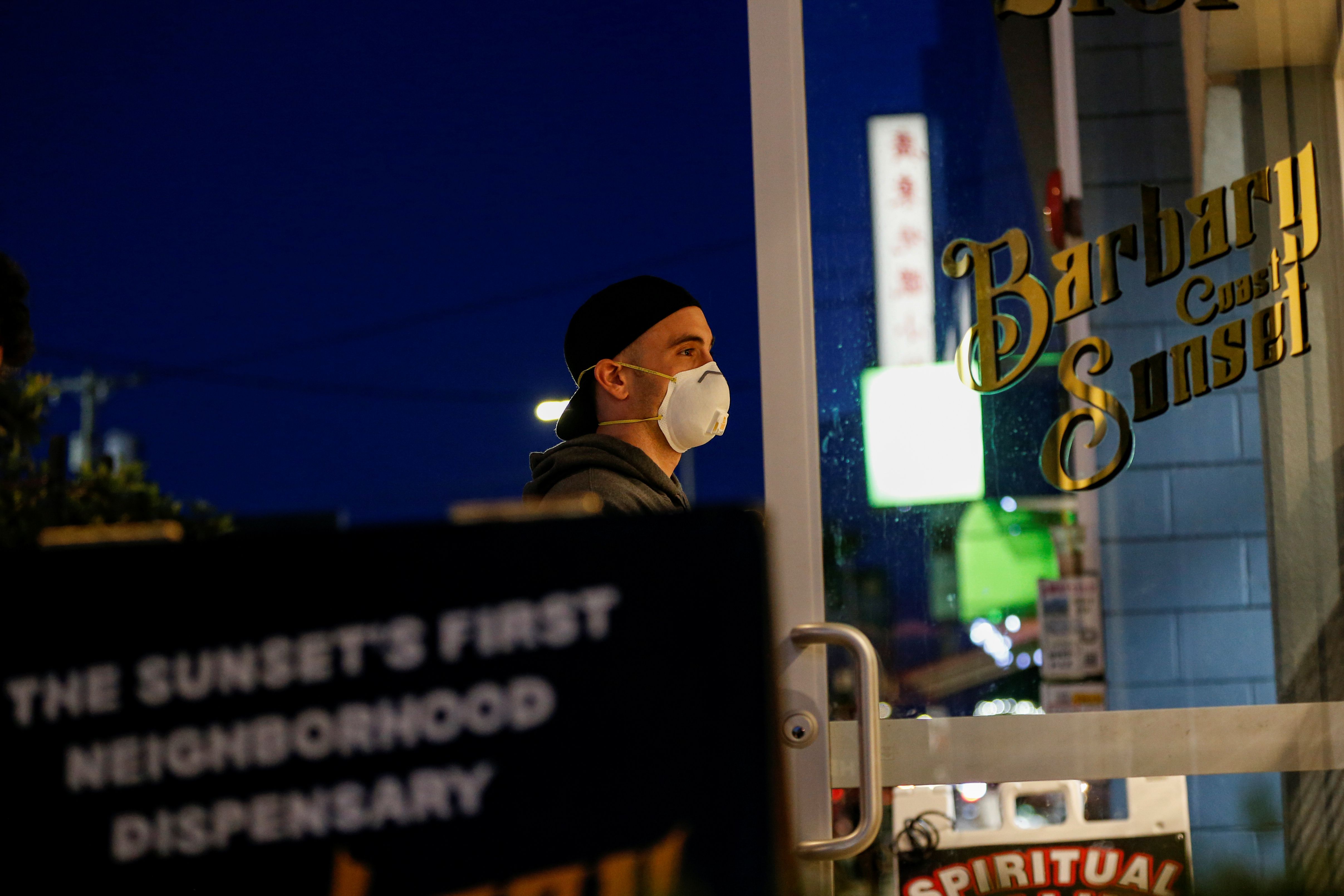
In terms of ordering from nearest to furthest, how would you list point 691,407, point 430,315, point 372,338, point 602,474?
point 602,474
point 691,407
point 430,315
point 372,338

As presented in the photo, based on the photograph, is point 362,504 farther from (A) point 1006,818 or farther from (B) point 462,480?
(A) point 1006,818

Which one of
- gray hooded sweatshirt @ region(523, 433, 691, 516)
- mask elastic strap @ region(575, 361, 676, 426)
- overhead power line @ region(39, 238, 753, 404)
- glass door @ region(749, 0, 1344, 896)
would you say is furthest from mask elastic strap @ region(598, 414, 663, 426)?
overhead power line @ region(39, 238, 753, 404)

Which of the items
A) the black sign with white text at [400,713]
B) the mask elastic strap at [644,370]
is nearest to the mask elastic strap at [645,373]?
the mask elastic strap at [644,370]

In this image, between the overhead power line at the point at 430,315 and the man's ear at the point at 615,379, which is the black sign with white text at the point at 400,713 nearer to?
the man's ear at the point at 615,379

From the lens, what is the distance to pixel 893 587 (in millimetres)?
1655

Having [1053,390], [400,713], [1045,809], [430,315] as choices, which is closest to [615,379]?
[1053,390]

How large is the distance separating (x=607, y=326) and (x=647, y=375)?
13 cm

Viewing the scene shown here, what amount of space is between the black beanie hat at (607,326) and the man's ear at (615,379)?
29 mm

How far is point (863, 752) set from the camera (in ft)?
4.82

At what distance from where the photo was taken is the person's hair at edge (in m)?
1.70

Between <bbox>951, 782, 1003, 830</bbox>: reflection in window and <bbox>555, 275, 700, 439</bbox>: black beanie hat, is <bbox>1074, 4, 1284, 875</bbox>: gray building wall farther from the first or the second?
<bbox>555, 275, 700, 439</bbox>: black beanie hat

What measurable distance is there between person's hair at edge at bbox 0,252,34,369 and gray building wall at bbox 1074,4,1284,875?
5.11 feet

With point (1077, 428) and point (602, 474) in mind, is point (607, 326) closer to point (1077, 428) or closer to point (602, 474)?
point (602, 474)

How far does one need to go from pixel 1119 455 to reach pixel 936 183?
1.51 ft
